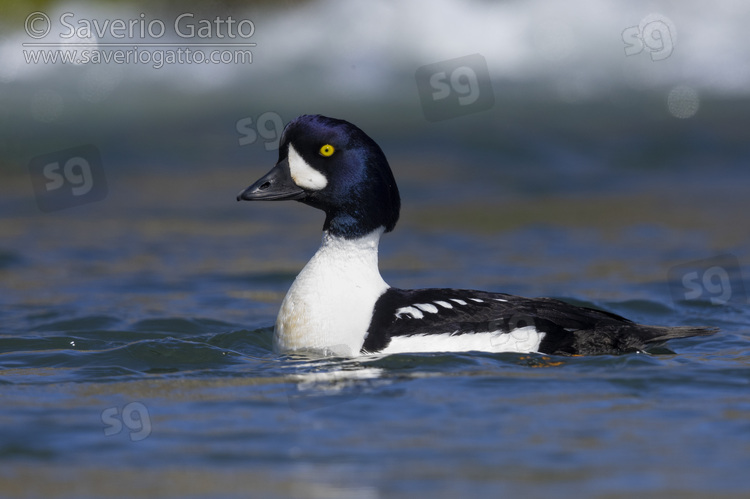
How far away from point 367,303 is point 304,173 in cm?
92

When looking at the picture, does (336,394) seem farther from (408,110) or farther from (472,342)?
(408,110)

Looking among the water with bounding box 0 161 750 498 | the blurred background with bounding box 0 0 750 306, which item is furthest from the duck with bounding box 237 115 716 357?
the blurred background with bounding box 0 0 750 306

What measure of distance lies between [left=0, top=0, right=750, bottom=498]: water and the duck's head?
966mm

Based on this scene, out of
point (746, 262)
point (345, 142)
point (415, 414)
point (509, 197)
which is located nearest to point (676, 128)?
point (509, 197)

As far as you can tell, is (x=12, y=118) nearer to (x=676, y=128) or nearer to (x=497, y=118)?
(x=497, y=118)

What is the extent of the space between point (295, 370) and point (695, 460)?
265 centimetres

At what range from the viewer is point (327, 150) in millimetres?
7742

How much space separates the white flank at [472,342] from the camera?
743cm

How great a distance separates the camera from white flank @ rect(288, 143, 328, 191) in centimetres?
774

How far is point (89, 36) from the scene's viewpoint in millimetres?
19969

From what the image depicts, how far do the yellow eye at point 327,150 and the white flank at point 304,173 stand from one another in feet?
0.38

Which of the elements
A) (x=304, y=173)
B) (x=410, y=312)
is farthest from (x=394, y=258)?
(x=410, y=312)

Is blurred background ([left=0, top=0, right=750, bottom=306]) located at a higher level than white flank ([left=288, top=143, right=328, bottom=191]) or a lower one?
higher

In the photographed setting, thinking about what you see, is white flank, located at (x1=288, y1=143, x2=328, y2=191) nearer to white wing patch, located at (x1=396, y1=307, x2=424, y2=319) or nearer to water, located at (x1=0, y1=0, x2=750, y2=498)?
white wing patch, located at (x1=396, y1=307, x2=424, y2=319)
